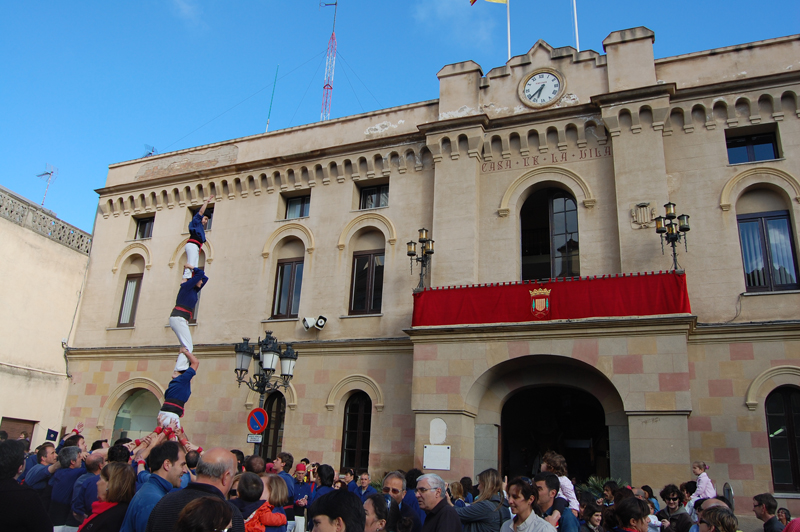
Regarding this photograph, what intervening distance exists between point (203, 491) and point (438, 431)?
37.9 feet

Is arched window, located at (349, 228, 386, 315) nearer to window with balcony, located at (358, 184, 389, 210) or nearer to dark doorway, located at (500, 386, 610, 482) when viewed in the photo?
window with balcony, located at (358, 184, 389, 210)

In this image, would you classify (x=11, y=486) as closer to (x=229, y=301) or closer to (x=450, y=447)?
(x=450, y=447)

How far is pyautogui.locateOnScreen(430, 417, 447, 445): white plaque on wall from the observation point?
15630 millimetres

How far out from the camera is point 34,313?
2200 cm

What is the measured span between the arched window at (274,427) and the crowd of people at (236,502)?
412 inches

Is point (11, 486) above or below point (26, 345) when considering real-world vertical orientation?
below

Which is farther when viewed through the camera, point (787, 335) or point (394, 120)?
point (394, 120)

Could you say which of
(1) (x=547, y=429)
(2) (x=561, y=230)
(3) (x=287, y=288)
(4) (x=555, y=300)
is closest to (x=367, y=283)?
(3) (x=287, y=288)

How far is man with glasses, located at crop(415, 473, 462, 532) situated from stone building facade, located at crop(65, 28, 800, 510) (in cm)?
896

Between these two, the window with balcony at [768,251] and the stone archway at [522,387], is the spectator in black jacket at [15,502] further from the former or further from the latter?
the window with balcony at [768,251]

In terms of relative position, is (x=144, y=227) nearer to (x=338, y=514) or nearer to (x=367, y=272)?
(x=367, y=272)

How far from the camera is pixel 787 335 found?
14633 mm

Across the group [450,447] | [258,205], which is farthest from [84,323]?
[450,447]

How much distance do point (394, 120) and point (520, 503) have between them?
1643cm
